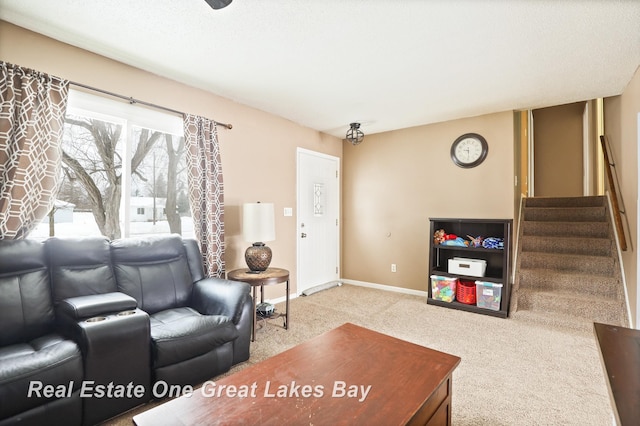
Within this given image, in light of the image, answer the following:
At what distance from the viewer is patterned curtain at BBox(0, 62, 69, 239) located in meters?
2.05

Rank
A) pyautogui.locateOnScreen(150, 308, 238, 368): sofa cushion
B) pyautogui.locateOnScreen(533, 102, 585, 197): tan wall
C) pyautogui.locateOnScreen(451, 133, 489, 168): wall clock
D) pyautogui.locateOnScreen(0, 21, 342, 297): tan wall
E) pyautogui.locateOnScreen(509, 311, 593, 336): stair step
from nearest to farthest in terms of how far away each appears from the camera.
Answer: pyautogui.locateOnScreen(150, 308, 238, 368): sofa cushion → pyautogui.locateOnScreen(0, 21, 342, 297): tan wall → pyautogui.locateOnScreen(509, 311, 593, 336): stair step → pyautogui.locateOnScreen(451, 133, 489, 168): wall clock → pyautogui.locateOnScreen(533, 102, 585, 197): tan wall

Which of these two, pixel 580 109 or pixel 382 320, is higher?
pixel 580 109

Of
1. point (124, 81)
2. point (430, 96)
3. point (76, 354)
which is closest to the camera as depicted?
point (76, 354)

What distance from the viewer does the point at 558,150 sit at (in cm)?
591

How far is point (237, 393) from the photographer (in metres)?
1.31

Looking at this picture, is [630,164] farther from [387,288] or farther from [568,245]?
[387,288]

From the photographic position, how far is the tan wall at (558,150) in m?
5.73

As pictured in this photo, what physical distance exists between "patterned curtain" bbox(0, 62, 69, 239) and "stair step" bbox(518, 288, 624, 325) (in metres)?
4.63

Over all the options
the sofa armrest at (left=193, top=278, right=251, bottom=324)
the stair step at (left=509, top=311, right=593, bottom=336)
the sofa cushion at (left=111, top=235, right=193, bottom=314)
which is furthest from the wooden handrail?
the sofa cushion at (left=111, top=235, right=193, bottom=314)

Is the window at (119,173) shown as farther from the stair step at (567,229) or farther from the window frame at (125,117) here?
the stair step at (567,229)

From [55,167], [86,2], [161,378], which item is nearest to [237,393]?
[161,378]

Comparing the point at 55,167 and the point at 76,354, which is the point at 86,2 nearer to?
the point at 55,167

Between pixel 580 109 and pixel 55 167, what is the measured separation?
7.67 m

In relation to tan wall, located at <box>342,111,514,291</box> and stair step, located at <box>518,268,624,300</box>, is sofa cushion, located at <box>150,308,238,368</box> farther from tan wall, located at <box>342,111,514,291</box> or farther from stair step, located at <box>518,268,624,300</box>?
stair step, located at <box>518,268,624,300</box>
